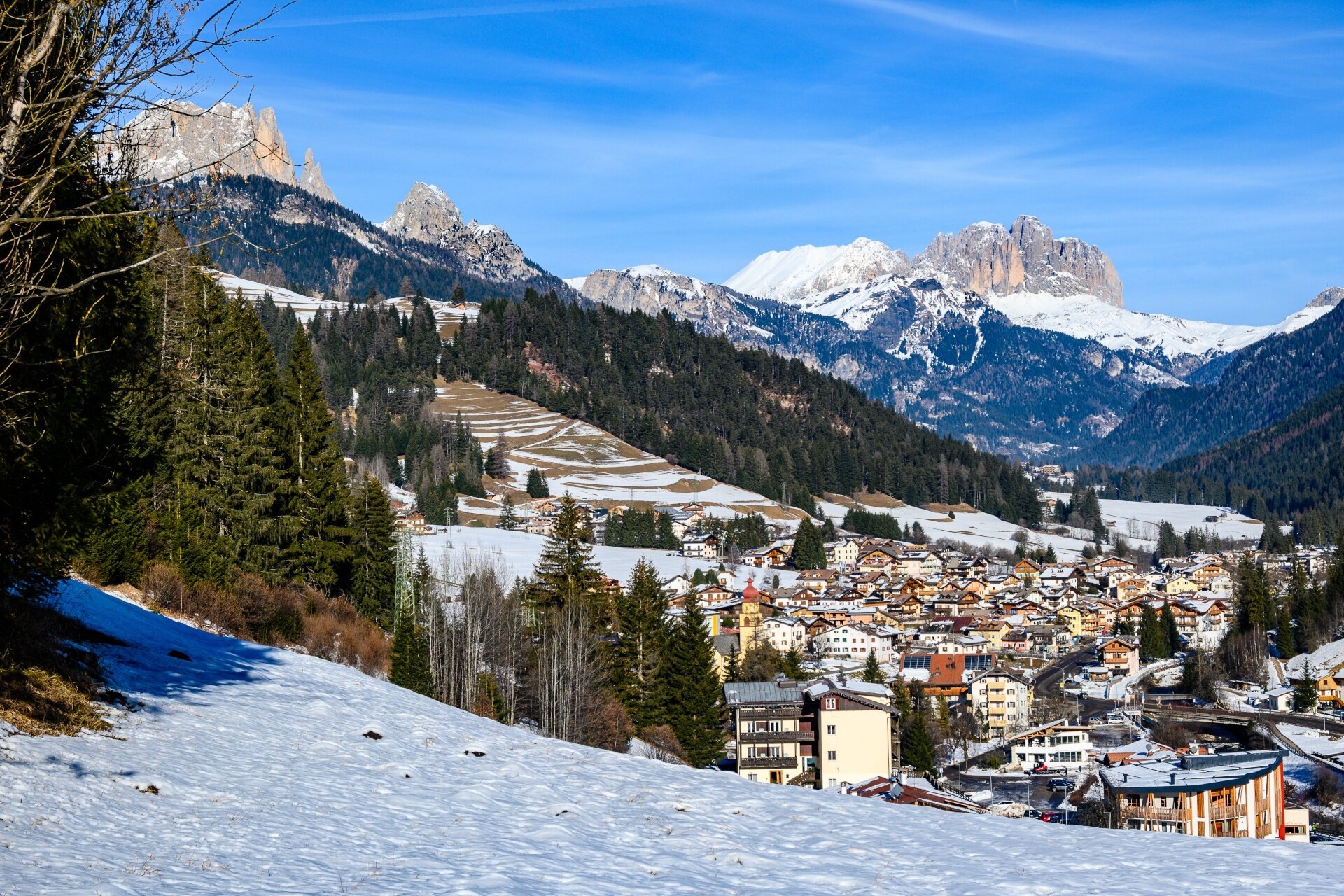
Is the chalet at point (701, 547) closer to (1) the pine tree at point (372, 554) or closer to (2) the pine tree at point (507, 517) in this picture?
(2) the pine tree at point (507, 517)

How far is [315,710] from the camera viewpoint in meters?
19.1

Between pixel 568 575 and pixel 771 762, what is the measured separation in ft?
43.8

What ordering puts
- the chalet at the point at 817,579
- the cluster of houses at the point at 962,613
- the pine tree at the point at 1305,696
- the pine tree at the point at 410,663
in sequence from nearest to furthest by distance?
1. the pine tree at the point at 410,663
2. the pine tree at the point at 1305,696
3. the cluster of houses at the point at 962,613
4. the chalet at the point at 817,579

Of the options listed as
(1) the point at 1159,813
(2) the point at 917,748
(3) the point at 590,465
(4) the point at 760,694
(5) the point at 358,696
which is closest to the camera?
(5) the point at 358,696

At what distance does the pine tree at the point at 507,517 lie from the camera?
134625 millimetres

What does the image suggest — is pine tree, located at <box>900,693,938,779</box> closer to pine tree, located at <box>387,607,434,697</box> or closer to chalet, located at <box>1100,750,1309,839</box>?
chalet, located at <box>1100,750,1309,839</box>

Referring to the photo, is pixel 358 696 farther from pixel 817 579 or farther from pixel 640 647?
pixel 817 579

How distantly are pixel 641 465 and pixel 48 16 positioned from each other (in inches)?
7011

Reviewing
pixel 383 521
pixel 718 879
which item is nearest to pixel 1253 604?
pixel 383 521

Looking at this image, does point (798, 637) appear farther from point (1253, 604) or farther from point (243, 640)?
point (243, 640)

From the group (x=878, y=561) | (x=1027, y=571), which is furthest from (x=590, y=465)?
→ (x=1027, y=571)

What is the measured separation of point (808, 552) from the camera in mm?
149125

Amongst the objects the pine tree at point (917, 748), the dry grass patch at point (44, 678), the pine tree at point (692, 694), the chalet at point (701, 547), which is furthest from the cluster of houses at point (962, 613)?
the dry grass patch at point (44, 678)

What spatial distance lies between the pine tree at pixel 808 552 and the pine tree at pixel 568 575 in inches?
3788
